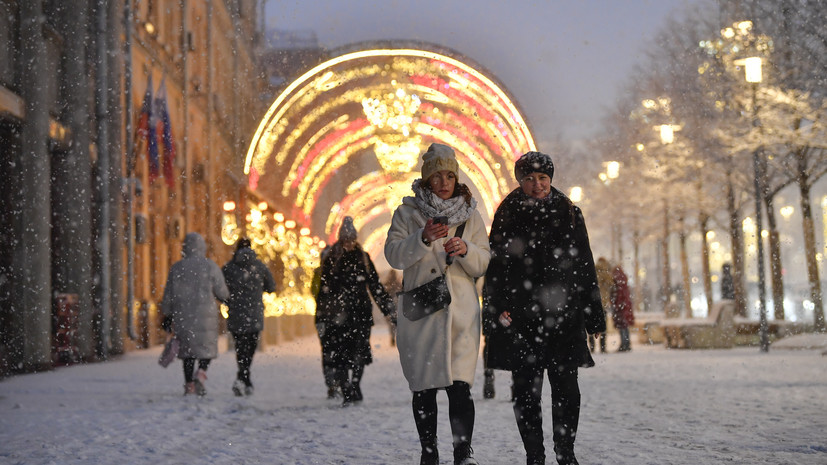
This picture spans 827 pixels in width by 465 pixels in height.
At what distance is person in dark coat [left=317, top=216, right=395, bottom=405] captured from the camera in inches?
393

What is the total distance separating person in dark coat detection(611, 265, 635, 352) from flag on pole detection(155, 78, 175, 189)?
895cm

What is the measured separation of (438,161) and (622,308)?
16.0 meters

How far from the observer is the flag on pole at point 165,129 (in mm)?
21766

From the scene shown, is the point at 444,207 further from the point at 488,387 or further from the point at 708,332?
the point at 708,332

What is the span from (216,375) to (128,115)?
7.58 m

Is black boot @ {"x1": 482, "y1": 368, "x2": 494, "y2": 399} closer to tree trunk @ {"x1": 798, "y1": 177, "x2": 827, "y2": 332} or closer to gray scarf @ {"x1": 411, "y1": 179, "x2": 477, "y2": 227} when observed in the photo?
A: gray scarf @ {"x1": 411, "y1": 179, "x2": 477, "y2": 227}

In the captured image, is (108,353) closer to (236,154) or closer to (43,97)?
(43,97)

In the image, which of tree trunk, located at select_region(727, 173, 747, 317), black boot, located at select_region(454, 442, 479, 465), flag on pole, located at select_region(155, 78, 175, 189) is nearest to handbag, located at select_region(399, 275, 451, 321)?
black boot, located at select_region(454, 442, 479, 465)

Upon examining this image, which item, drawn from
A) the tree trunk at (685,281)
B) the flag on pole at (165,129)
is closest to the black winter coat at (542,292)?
the flag on pole at (165,129)

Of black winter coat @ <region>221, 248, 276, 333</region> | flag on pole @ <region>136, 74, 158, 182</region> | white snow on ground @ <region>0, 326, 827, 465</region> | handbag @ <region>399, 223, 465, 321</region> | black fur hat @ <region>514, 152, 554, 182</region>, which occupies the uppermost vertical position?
flag on pole @ <region>136, 74, 158, 182</region>

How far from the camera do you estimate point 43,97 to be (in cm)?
1557

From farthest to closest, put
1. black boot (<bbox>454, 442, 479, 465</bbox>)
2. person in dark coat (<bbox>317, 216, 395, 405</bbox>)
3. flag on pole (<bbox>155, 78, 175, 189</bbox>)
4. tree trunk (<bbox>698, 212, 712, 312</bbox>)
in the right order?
tree trunk (<bbox>698, 212, 712, 312</bbox>) → flag on pole (<bbox>155, 78, 175, 189</bbox>) → person in dark coat (<bbox>317, 216, 395, 405</bbox>) → black boot (<bbox>454, 442, 479, 465</bbox>)

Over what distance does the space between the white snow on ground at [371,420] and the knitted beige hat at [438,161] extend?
180cm

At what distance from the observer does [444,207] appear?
18.4ft
